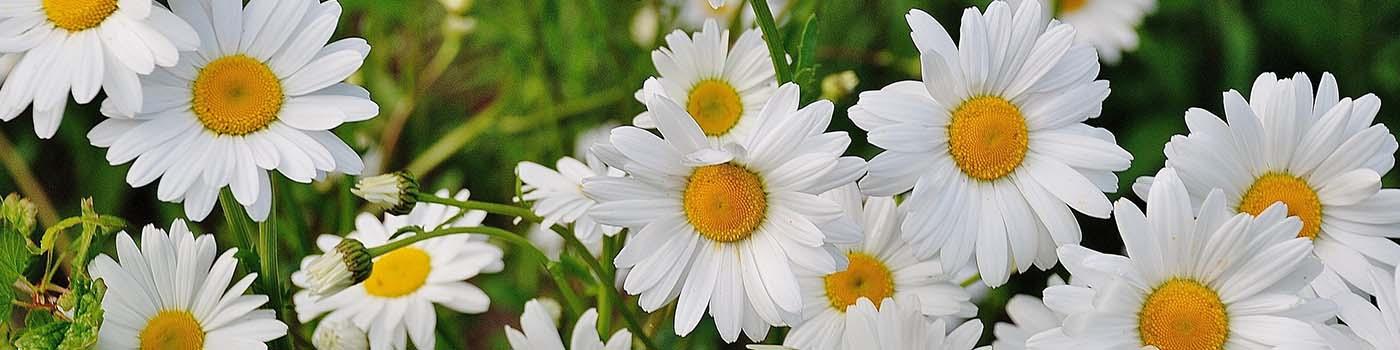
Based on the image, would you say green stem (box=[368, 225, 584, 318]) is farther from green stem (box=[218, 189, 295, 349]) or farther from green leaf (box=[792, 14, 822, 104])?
green leaf (box=[792, 14, 822, 104])

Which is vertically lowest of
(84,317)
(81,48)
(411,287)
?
(411,287)

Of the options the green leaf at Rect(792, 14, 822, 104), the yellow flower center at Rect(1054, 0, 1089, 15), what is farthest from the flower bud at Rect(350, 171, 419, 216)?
the yellow flower center at Rect(1054, 0, 1089, 15)

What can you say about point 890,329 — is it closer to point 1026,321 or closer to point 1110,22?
point 1026,321

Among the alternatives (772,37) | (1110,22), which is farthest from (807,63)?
(1110,22)

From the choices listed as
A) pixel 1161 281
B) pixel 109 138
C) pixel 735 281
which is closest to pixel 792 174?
pixel 735 281

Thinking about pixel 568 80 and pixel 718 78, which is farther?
pixel 568 80

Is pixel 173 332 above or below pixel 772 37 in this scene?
below

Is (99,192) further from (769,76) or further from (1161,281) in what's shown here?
(1161,281)
